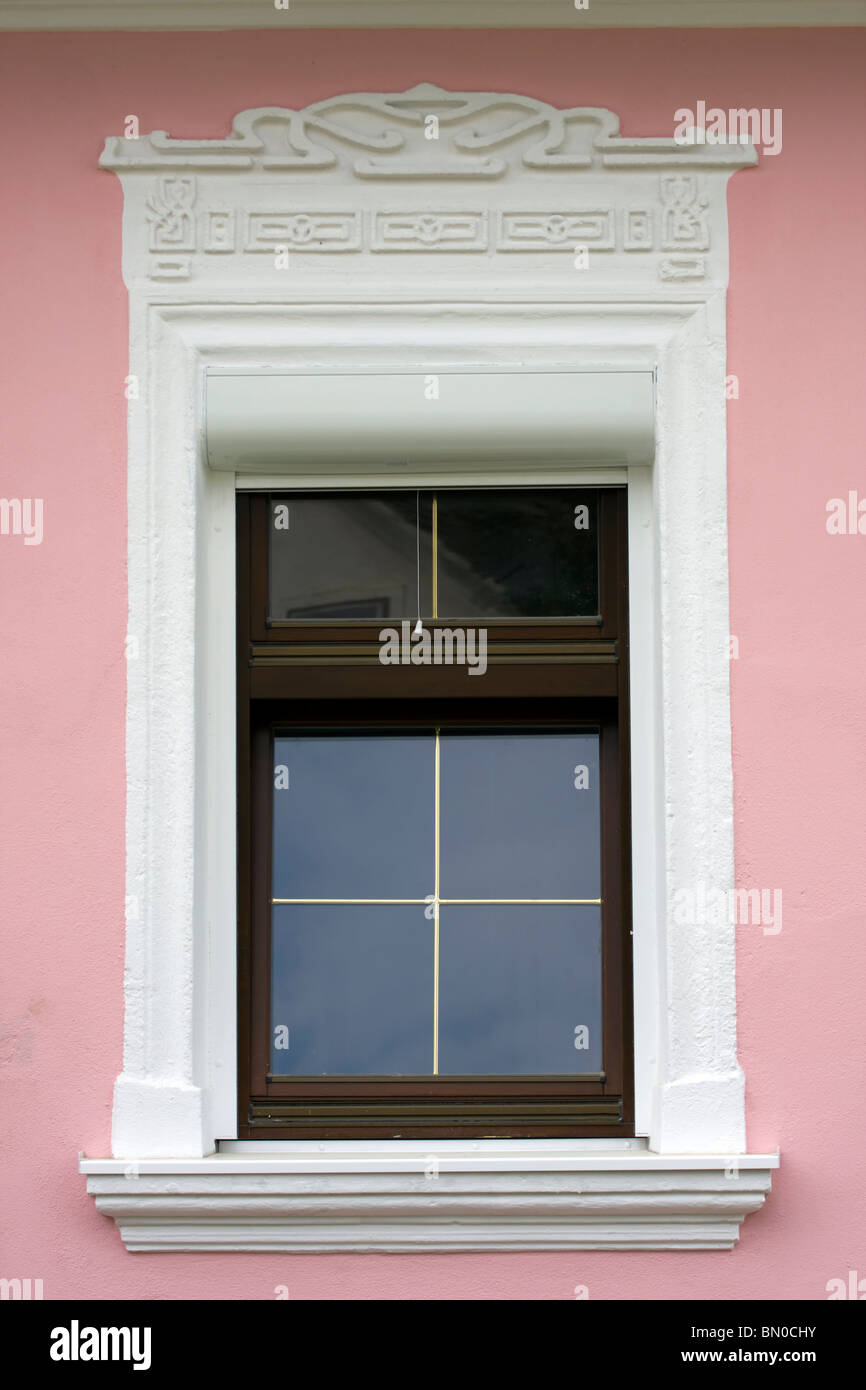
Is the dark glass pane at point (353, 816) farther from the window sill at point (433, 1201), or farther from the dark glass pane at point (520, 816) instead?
the window sill at point (433, 1201)

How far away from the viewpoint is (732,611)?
3.06 m

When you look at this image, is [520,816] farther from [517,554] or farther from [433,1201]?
[433,1201]

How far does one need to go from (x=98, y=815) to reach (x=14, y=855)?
20 centimetres

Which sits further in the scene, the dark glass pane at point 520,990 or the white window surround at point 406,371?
the dark glass pane at point 520,990

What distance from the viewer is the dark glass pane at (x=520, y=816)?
10.3 ft

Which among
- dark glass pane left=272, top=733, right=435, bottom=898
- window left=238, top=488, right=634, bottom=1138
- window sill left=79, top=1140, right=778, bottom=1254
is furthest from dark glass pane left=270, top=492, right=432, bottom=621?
window sill left=79, top=1140, right=778, bottom=1254

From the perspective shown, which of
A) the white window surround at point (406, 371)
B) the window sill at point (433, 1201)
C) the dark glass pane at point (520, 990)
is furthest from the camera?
the dark glass pane at point (520, 990)

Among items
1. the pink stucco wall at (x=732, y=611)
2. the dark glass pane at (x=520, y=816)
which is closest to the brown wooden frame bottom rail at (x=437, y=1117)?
the pink stucco wall at (x=732, y=611)

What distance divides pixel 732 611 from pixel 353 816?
0.94 meters

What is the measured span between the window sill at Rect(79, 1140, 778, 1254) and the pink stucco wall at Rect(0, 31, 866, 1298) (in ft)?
0.17

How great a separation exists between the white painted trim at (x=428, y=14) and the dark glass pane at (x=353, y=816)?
5.22ft

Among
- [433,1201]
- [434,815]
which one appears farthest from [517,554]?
[433,1201]

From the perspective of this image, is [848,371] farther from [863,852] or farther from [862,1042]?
[862,1042]
